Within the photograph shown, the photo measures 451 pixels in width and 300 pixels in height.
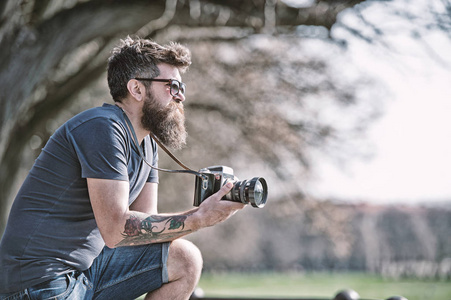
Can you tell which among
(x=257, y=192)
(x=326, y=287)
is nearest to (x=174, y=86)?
(x=257, y=192)

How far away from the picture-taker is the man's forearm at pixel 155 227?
7.49 ft

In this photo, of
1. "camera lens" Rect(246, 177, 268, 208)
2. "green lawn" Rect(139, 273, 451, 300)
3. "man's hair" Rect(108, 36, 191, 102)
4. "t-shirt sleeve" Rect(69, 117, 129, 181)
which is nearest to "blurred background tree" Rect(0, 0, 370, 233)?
"man's hair" Rect(108, 36, 191, 102)

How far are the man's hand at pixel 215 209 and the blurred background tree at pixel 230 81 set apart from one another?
162 inches

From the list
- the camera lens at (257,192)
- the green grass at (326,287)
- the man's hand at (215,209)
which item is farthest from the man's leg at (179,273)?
the green grass at (326,287)

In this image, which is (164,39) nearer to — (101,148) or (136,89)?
(136,89)

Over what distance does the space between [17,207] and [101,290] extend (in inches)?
21.6

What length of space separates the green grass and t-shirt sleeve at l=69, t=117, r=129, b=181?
475 inches

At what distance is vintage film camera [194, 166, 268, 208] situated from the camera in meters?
2.35

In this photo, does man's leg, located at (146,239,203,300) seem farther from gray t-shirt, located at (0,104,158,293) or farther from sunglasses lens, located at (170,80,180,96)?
sunglasses lens, located at (170,80,180,96)

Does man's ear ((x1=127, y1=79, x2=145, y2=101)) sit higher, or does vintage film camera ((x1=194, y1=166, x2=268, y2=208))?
man's ear ((x1=127, y1=79, x2=145, y2=101))

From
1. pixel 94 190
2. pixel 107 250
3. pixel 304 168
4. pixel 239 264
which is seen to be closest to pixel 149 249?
pixel 107 250

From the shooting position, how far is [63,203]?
2.31 metres

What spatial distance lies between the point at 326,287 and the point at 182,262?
27.0m

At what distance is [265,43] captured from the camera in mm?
8805
